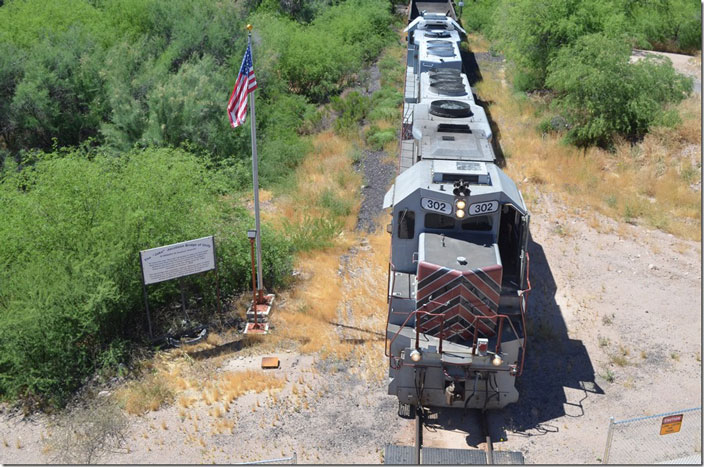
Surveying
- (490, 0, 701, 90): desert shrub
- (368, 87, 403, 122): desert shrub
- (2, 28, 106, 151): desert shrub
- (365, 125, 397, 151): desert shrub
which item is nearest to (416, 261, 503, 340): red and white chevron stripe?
(365, 125, 397, 151): desert shrub

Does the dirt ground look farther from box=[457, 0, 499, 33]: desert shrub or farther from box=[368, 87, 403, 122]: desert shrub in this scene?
box=[457, 0, 499, 33]: desert shrub

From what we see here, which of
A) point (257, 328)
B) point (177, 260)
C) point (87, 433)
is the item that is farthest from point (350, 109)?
A: point (87, 433)

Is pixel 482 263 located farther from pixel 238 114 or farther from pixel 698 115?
pixel 698 115

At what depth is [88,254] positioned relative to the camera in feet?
45.3

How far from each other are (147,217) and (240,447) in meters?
5.86

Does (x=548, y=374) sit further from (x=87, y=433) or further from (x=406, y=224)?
(x=87, y=433)

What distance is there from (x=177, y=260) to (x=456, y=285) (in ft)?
20.5

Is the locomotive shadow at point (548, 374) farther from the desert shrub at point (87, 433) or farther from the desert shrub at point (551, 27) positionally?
the desert shrub at point (551, 27)

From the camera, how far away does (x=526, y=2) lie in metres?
28.7

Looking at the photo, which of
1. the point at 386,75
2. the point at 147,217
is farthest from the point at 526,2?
the point at 147,217

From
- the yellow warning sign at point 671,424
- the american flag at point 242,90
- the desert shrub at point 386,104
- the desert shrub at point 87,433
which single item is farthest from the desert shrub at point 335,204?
the yellow warning sign at point 671,424

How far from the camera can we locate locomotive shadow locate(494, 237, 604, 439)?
40.0ft

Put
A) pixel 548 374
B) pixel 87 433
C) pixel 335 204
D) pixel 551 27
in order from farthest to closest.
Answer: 1. pixel 551 27
2. pixel 335 204
3. pixel 548 374
4. pixel 87 433

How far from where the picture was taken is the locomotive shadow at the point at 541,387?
11.9 meters
